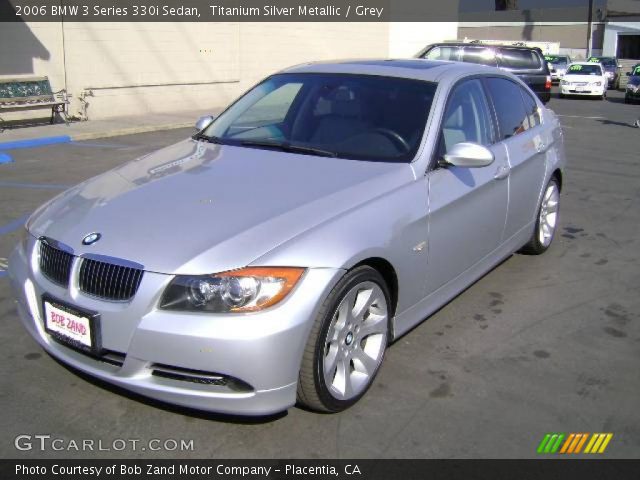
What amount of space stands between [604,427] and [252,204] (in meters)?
2.02

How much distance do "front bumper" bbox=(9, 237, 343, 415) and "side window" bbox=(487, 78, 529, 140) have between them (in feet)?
8.05

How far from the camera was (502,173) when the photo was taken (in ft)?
15.3

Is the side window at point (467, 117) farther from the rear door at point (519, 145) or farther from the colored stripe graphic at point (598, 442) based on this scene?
the colored stripe graphic at point (598, 442)

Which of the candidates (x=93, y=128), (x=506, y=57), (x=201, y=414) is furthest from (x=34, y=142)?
(x=506, y=57)

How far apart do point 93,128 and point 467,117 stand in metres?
10.7

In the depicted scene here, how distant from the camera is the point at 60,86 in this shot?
14711mm

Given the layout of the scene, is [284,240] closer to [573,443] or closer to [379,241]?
[379,241]

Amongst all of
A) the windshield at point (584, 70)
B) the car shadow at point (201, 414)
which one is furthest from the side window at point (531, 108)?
the windshield at point (584, 70)

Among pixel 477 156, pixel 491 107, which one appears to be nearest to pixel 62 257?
pixel 477 156

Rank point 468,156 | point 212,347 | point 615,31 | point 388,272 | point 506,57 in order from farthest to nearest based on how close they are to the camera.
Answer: point 615,31, point 506,57, point 468,156, point 388,272, point 212,347

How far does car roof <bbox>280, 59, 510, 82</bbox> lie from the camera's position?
446 cm

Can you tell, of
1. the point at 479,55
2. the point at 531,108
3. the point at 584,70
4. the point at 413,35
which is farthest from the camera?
the point at 584,70
